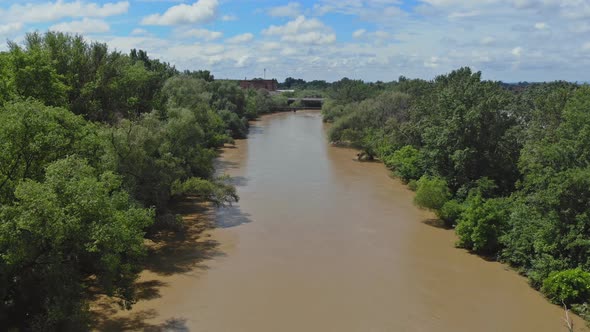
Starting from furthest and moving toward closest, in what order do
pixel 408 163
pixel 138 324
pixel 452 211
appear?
pixel 408 163 → pixel 452 211 → pixel 138 324

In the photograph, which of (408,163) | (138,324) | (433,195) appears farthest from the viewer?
(408,163)

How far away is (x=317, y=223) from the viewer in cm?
2842

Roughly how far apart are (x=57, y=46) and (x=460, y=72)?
30842mm

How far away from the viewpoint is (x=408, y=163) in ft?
126

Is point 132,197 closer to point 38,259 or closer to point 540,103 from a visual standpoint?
point 38,259

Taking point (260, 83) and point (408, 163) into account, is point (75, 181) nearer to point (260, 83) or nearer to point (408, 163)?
point (408, 163)

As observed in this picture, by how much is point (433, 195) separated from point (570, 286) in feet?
34.9

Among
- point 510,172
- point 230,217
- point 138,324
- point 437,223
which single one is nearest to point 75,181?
point 138,324

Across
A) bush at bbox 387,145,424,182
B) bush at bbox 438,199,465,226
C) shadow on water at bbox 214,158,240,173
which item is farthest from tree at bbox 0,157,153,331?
shadow on water at bbox 214,158,240,173

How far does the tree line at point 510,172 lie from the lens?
18.8 m

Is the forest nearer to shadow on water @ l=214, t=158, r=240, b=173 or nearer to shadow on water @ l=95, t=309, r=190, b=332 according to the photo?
shadow on water @ l=95, t=309, r=190, b=332

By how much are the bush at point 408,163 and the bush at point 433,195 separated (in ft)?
21.9

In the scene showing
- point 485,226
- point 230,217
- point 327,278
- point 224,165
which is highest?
point 485,226

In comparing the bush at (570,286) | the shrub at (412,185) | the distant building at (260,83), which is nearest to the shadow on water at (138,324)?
the bush at (570,286)
